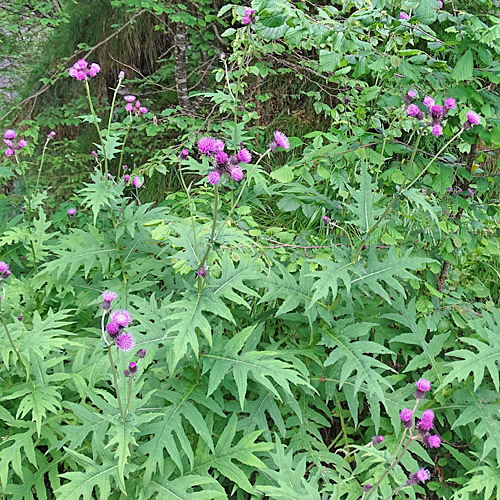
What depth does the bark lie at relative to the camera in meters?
4.03

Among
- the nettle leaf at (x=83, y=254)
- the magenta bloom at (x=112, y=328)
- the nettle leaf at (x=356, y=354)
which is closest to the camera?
the magenta bloom at (x=112, y=328)

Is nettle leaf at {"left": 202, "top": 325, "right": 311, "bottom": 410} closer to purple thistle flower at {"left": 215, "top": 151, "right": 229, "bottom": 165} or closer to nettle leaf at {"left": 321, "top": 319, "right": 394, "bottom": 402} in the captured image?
nettle leaf at {"left": 321, "top": 319, "right": 394, "bottom": 402}

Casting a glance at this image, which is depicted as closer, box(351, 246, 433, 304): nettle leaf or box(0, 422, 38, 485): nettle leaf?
box(0, 422, 38, 485): nettle leaf

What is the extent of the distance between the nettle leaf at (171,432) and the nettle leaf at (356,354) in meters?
0.52

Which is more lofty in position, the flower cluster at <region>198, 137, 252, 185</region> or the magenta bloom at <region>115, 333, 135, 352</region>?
the flower cluster at <region>198, 137, 252, 185</region>

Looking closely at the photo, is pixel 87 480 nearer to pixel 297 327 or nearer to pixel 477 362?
pixel 297 327

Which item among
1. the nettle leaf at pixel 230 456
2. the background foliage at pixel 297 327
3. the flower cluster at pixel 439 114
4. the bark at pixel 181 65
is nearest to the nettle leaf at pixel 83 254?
the background foliage at pixel 297 327

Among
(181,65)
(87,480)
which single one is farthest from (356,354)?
(181,65)

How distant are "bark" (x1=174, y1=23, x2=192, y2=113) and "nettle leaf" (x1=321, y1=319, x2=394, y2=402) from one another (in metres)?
2.80

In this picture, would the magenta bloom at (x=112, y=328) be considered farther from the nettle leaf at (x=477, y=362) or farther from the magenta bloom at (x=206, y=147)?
the nettle leaf at (x=477, y=362)

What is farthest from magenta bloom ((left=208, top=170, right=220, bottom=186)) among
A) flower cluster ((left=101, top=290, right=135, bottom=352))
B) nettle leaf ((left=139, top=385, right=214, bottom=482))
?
nettle leaf ((left=139, top=385, right=214, bottom=482))

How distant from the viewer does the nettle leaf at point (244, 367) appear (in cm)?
157

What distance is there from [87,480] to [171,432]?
0.31 metres

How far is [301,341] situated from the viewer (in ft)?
6.76
